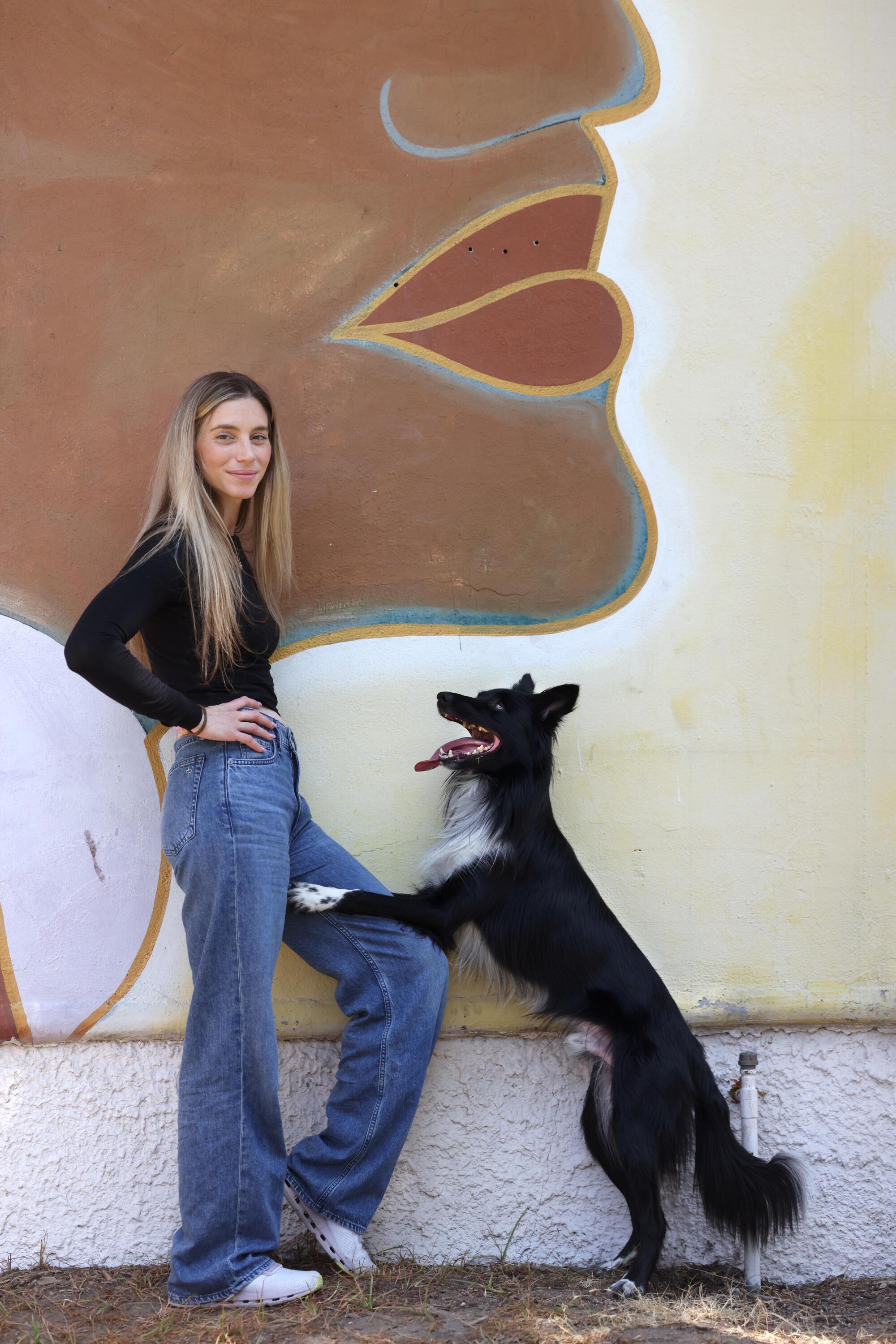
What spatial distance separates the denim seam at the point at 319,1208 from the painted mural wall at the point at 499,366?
89 cm

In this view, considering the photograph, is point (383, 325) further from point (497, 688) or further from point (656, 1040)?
point (656, 1040)

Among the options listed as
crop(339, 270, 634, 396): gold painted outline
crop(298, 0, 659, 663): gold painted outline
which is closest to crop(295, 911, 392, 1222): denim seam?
crop(298, 0, 659, 663): gold painted outline

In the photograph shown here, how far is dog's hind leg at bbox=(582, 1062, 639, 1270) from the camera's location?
107 inches

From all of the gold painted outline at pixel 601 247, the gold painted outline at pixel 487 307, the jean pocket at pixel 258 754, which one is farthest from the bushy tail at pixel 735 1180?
the gold painted outline at pixel 487 307

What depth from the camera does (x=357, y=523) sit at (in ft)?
10.2

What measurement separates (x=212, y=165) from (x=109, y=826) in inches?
78.9

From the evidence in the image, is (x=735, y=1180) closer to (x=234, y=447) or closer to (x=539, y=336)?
(x=234, y=447)

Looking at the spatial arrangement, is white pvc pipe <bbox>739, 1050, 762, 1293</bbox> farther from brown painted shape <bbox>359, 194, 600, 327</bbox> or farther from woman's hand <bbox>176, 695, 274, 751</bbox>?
brown painted shape <bbox>359, 194, 600, 327</bbox>

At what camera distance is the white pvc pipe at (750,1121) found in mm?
2770

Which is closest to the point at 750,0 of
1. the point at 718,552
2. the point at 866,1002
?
the point at 718,552

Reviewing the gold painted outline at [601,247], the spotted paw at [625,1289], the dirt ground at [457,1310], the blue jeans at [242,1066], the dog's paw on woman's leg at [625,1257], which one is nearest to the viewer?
the dirt ground at [457,1310]

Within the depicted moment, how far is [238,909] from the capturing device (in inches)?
96.1

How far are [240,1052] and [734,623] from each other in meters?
1.81

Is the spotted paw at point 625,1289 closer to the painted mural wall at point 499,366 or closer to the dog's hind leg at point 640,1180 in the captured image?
the dog's hind leg at point 640,1180
